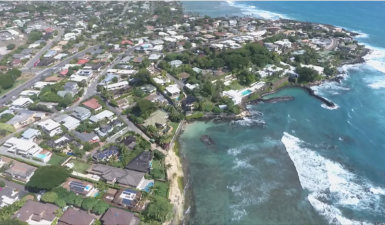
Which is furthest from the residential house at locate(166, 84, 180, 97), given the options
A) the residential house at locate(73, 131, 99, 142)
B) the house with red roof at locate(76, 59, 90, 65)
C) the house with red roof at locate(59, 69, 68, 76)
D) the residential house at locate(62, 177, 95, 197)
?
the house with red roof at locate(76, 59, 90, 65)

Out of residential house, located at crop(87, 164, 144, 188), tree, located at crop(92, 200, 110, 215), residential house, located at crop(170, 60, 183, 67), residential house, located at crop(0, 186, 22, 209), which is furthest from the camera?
residential house, located at crop(170, 60, 183, 67)

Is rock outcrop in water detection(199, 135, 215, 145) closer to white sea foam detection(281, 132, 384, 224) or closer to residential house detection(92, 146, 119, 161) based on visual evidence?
white sea foam detection(281, 132, 384, 224)

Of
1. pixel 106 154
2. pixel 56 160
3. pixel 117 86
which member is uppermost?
pixel 117 86

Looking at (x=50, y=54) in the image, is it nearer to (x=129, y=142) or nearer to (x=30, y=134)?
(x=30, y=134)

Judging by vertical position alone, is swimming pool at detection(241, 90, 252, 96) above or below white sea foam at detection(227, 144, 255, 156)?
above

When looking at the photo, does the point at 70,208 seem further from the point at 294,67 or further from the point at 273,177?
the point at 294,67

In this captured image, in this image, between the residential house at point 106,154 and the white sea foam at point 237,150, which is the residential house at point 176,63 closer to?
the white sea foam at point 237,150

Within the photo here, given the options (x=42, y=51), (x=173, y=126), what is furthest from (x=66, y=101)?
(x=42, y=51)
